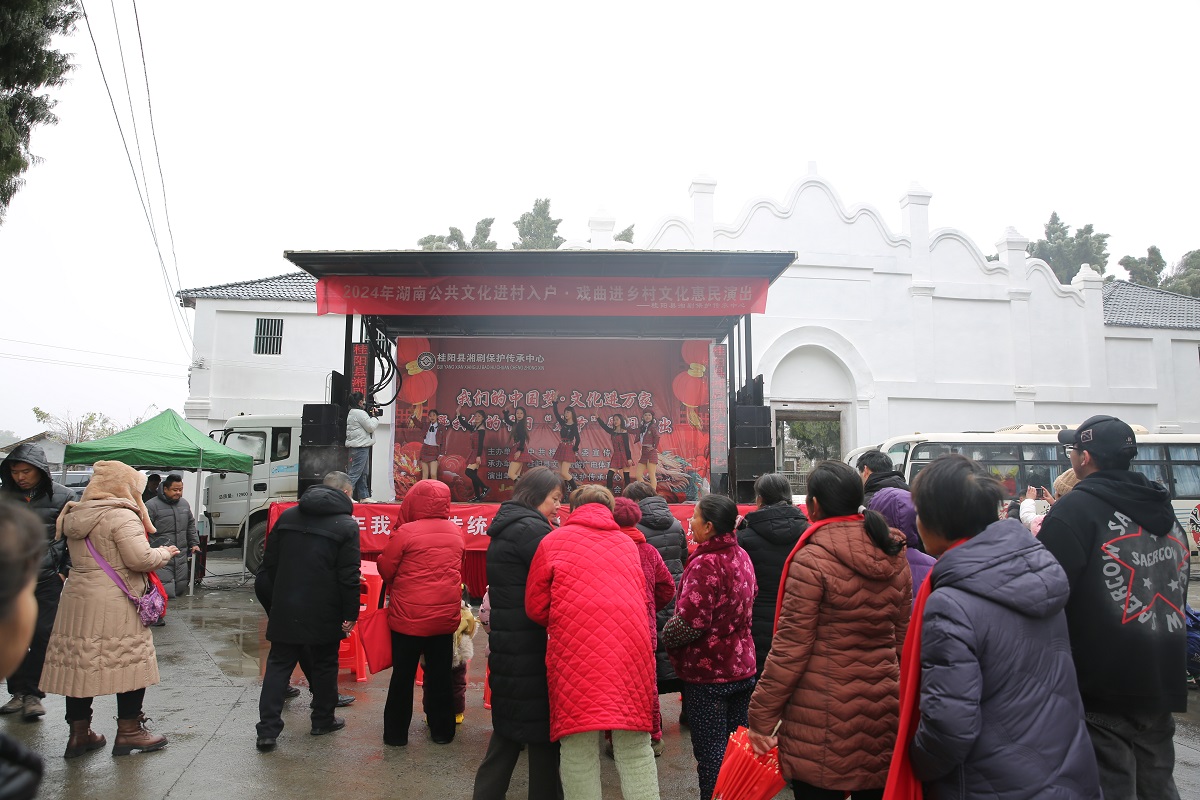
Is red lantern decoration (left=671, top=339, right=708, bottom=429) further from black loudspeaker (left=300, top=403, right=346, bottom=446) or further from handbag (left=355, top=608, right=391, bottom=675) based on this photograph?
handbag (left=355, top=608, right=391, bottom=675)

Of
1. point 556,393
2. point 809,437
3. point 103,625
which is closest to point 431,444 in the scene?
point 556,393

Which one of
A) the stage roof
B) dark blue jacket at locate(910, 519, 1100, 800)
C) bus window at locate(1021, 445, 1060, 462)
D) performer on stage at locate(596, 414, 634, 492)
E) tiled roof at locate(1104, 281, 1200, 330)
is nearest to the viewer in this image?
dark blue jacket at locate(910, 519, 1100, 800)

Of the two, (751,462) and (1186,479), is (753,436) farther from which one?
(1186,479)

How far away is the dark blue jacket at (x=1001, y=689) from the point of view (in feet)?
6.24

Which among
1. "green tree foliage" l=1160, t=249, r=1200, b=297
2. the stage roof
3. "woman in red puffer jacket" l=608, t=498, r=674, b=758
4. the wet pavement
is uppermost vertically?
"green tree foliage" l=1160, t=249, r=1200, b=297

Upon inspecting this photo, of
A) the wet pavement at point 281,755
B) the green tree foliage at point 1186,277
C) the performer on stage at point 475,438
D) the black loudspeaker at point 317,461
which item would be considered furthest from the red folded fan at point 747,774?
the green tree foliage at point 1186,277

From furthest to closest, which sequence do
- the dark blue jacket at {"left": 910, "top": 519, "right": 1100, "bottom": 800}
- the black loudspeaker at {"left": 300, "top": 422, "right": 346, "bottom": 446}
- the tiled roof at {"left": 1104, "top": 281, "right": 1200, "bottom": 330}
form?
the tiled roof at {"left": 1104, "top": 281, "right": 1200, "bottom": 330} → the black loudspeaker at {"left": 300, "top": 422, "right": 346, "bottom": 446} → the dark blue jacket at {"left": 910, "top": 519, "right": 1100, "bottom": 800}

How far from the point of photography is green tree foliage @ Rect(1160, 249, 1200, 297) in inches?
1162

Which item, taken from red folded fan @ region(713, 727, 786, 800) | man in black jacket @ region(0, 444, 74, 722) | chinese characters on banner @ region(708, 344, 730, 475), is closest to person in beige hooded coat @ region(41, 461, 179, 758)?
man in black jacket @ region(0, 444, 74, 722)

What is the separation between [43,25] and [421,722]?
798 centimetres

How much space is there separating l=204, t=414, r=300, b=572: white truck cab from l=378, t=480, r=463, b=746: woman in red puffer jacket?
8.21 metres

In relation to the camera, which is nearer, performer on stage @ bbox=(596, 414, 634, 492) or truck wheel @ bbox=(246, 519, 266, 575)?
truck wheel @ bbox=(246, 519, 266, 575)

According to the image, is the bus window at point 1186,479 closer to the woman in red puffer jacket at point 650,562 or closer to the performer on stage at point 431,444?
the performer on stage at point 431,444

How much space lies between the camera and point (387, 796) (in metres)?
3.78
